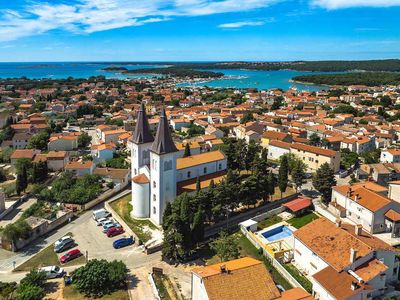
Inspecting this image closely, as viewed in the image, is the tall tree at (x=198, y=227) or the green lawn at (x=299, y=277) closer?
the green lawn at (x=299, y=277)

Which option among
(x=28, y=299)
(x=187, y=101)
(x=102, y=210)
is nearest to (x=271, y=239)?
(x=102, y=210)

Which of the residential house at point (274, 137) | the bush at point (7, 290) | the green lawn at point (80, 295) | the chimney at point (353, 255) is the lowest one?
the green lawn at point (80, 295)

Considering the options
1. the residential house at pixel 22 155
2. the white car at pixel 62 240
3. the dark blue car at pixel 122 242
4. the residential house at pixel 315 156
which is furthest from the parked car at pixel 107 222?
the residential house at pixel 315 156

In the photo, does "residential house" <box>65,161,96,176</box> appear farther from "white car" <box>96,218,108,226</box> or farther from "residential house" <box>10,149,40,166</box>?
"white car" <box>96,218,108,226</box>

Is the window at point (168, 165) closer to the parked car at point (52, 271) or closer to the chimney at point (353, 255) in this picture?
the parked car at point (52, 271)

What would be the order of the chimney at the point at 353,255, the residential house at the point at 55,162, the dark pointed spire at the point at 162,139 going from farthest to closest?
the residential house at the point at 55,162 < the dark pointed spire at the point at 162,139 < the chimney at the point at 353,255

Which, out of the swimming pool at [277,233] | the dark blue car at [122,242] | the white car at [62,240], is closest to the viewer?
the dark blue car at [122,242]

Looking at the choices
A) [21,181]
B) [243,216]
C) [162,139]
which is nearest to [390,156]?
[243,216]
